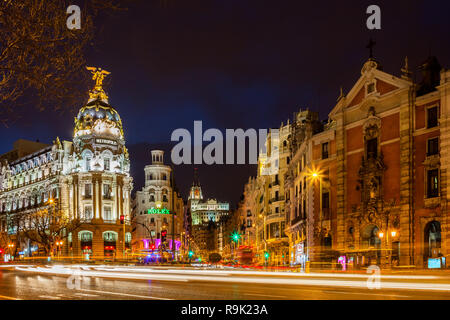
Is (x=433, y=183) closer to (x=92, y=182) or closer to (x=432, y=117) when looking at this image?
(x=432, y=117)

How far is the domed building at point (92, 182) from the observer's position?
100044 mm

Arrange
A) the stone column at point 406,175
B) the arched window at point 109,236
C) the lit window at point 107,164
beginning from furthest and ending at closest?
the lit window at point 107,164
the arched window at point 109,236
the stone column at point 406,175

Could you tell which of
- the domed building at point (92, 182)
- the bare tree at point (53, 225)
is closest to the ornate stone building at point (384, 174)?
the bare tree at point (53, 225)

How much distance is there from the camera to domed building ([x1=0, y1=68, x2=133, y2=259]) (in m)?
100

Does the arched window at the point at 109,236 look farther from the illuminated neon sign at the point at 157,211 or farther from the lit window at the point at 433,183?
the lit window at the point at 433,183

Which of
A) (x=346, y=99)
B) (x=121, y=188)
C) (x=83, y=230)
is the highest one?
(x=346, y=99)

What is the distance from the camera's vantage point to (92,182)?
101000mm

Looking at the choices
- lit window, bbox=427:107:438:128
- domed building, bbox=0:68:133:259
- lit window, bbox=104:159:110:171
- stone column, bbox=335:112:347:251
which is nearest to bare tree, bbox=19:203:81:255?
domed building, bbox=0:68:133:259

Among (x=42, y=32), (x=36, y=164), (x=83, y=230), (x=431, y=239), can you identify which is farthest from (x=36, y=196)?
(x=42, y=32)

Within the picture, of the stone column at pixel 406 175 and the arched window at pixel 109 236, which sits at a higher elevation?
the stone column at pixel 406 175

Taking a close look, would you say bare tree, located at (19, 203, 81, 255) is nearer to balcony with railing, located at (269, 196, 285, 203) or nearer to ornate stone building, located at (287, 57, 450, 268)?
balcony with railing, located at (269, 196, 285, 203)
